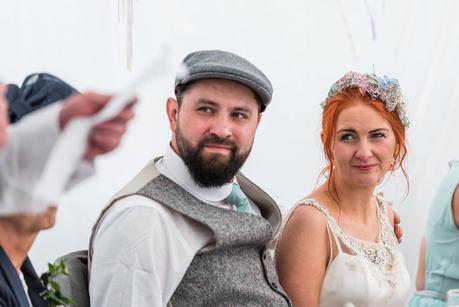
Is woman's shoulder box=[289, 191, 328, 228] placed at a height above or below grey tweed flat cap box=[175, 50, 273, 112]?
below

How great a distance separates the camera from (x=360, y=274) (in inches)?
71.1

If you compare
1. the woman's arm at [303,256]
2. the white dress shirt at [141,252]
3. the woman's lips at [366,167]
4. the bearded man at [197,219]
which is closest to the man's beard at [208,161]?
the bearded man at [197,219]

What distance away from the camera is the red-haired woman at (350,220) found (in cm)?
180

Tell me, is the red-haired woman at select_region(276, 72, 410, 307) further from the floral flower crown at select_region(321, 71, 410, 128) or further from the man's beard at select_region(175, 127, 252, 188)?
the man's beard at select_region(175, 127, 252, 188)

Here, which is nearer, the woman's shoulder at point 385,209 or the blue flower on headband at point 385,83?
the blue flower on headband at point 385,83

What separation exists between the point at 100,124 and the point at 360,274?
4.15ft

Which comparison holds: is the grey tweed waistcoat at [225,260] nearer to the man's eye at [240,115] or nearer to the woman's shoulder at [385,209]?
the man's eye at [240,115]

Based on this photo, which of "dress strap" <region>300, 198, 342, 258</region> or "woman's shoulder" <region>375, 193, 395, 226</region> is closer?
"dress strap" <region>300, 198, 342, 258</region>

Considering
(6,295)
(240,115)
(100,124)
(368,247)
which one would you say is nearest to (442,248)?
(368,247)

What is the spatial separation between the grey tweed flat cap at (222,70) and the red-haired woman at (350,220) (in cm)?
38

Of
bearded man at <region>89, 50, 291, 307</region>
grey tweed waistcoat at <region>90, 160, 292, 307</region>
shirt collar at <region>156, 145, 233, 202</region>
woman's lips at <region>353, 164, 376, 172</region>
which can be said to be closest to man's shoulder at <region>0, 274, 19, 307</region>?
bearded man at <region>89, 50, 291, 307</region>

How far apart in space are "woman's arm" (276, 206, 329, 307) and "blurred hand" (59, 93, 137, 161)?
116cm

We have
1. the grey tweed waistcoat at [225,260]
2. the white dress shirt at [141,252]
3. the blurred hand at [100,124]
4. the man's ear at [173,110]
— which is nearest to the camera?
the blurred hand at [100,124]

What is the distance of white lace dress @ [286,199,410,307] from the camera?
1800 mm
